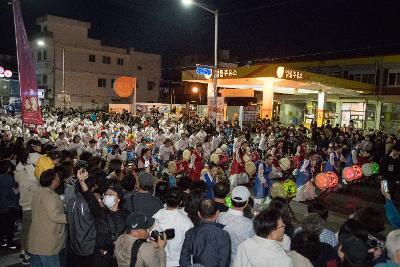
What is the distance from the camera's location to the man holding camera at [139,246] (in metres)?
3.19

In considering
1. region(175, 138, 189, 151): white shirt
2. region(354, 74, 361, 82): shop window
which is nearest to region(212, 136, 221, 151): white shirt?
region(175, 138, 189, 151): white shirt

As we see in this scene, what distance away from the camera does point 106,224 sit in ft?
13.3

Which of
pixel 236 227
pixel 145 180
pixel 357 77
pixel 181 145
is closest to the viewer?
pixel 236 227

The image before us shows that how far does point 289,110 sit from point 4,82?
3708cm

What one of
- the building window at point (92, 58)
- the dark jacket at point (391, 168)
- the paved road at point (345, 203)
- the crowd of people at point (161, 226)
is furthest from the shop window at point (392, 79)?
the building window at point (92, 58)

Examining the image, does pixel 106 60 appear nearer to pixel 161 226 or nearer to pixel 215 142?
pixel 215 142

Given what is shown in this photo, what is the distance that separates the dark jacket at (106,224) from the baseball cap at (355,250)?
2.31 m

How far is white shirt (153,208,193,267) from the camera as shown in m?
3.98

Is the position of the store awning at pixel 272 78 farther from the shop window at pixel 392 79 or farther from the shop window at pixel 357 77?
the shop window at pixel 357 77

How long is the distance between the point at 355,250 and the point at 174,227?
6.19ft

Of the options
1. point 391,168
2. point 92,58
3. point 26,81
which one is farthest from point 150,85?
point 391,168

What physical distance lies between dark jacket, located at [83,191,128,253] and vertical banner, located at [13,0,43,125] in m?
5.63

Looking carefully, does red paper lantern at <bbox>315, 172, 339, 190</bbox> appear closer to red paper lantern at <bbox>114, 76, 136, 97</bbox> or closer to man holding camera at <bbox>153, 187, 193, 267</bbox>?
man holding camera at <bbox>153, 187, 193, 267</bbox>

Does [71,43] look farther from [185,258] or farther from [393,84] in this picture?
[185,258]
